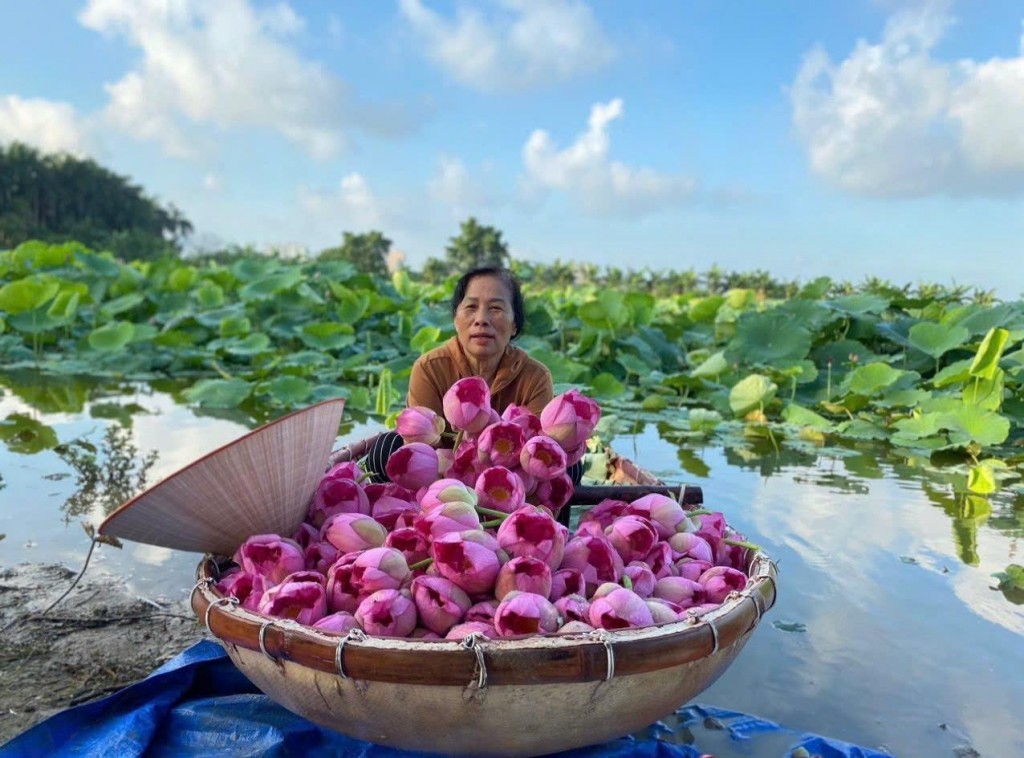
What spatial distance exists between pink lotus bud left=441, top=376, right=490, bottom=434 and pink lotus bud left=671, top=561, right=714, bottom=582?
415 mm

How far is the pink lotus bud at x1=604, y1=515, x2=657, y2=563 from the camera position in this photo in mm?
1297

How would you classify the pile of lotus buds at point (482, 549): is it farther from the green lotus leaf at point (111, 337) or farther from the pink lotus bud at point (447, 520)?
the green lotus leaf at point (111, 337)

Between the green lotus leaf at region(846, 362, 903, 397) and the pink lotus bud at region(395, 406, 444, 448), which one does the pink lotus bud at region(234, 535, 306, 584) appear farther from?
the green lotus leaf at region(846, 362, 903, 397)

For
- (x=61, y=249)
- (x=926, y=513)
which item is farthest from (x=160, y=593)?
(x=61, y=249)

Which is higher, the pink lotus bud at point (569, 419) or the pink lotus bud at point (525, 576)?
the pink lotus bud at point (569, 419)

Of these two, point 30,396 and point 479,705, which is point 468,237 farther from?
point 479,705

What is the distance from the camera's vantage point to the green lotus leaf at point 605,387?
4.99 meters

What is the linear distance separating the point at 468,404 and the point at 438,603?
0.40 meters

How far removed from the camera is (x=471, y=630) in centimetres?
106

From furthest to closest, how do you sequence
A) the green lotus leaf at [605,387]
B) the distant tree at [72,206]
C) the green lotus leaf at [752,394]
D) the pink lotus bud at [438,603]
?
the distant tree at [72,206] → the green lotus leaf at [605,387] → the green lotus leaf at [752,394] → the pink lotus bud at [438,603]

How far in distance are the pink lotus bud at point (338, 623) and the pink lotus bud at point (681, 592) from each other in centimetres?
47

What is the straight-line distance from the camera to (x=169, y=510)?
122 cm

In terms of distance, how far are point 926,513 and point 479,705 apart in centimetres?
239

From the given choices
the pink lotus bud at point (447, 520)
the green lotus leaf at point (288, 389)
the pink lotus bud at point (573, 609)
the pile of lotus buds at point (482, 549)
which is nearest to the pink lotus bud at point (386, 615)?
the pile of lotus buds at point (482, 549)
